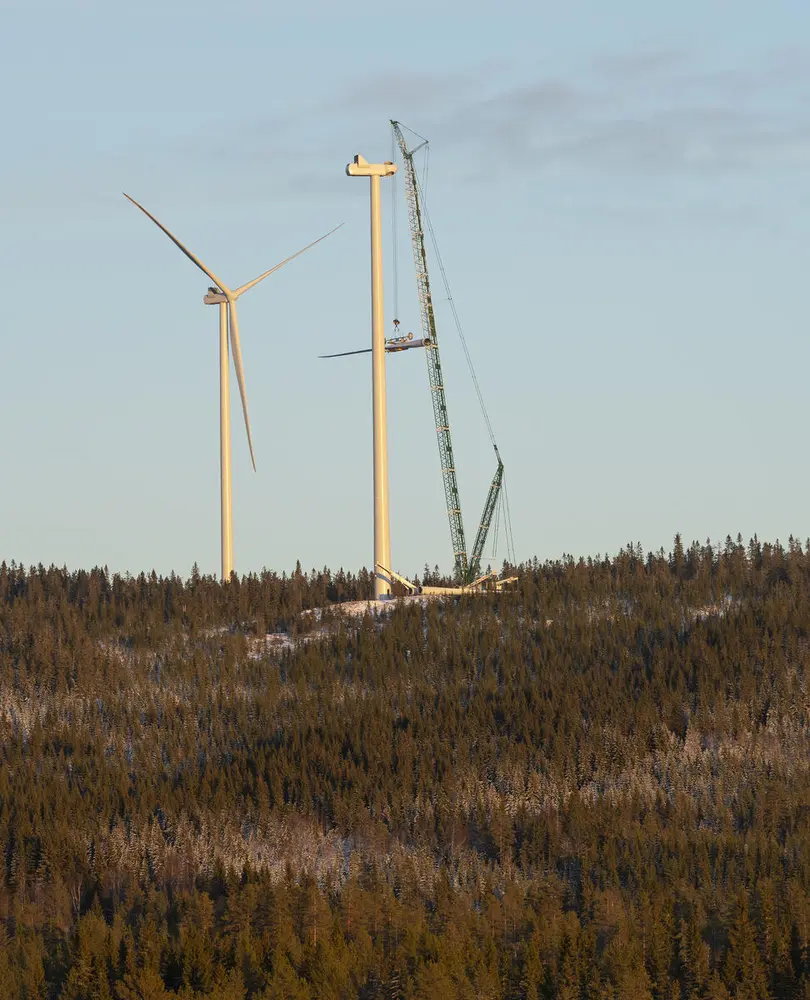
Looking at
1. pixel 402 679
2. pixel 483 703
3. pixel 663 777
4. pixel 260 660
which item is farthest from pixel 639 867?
pixel 260 660

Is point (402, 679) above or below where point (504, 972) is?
above

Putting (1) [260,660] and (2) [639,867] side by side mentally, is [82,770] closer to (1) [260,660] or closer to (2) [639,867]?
(1) [260,660]

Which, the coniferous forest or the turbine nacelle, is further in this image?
the turbine nacelle

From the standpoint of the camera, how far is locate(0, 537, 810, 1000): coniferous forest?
195ft

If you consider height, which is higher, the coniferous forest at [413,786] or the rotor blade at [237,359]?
the rotor blade at [237,359]

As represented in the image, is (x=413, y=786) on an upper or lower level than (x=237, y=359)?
lower

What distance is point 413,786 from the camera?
74875 millimetres

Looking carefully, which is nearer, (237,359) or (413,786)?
(413,786)

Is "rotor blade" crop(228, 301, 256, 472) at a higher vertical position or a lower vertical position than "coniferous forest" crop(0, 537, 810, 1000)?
higher

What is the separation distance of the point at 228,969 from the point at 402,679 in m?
27.1

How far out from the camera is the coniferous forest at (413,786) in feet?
195

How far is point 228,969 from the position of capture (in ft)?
199

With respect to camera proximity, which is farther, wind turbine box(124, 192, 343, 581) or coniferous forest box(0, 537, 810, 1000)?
wind turbine box(124, 192, 343, 581)

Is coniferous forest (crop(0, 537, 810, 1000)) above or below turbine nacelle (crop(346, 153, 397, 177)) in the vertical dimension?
below
